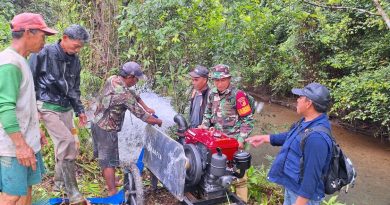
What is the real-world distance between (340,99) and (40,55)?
6.85m

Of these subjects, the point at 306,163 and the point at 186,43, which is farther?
the point at 186,43

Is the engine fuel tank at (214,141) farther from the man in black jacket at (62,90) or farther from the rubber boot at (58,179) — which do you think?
the rubber boot at (58,179)

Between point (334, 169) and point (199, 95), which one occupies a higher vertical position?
point (199, 95)

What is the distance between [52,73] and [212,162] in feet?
6.06

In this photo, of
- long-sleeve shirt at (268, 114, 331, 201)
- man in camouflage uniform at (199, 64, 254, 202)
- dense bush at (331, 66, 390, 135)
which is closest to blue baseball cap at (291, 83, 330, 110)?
long-sleeve shirt at (268, 114, 331, 201)

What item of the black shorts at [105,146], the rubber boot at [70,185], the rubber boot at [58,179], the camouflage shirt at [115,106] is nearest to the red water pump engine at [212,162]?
the camouflage shirt at [115,106]

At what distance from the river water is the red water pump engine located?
3.03 m

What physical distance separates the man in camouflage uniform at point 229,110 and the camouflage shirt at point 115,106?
31.5 inches

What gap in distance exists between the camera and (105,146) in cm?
397

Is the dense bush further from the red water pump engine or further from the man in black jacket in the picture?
the man in black jacket

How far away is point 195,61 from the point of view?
5297 millimetres

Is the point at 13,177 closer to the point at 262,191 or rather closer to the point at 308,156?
the point at 308,156

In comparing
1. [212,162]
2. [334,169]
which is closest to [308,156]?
[334,169]

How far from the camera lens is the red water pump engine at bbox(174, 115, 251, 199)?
3.04 m
